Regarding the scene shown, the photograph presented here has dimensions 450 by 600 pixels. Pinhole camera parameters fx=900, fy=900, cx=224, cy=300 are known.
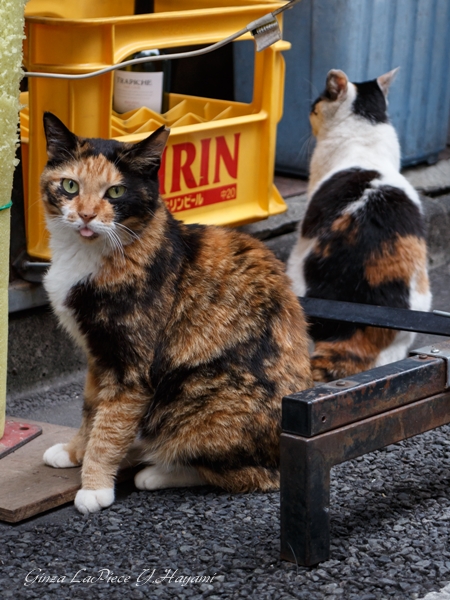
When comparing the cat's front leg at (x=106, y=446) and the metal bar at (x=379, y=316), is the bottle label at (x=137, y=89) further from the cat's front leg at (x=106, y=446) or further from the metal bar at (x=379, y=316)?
the cat's front leg at (x=106, y=446)

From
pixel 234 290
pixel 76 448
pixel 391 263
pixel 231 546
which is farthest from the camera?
pixel 391 263

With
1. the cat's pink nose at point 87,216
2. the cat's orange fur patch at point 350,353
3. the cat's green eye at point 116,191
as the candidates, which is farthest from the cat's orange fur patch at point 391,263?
the cat's pink nose at point 87,216

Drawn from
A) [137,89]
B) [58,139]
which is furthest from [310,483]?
[137,89]

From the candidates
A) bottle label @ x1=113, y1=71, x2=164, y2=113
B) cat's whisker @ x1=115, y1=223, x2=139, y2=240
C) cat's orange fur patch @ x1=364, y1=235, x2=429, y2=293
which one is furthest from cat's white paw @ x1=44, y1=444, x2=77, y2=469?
bottle label @ x1=113, y1=71, x2=164, y2=113

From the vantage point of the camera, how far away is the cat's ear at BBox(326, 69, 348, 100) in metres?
4.03

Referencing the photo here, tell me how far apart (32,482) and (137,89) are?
1.81 meters

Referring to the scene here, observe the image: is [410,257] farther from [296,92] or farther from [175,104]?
[296,92]

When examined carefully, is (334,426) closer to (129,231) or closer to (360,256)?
(129,231)

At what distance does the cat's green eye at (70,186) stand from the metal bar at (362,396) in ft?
2.84

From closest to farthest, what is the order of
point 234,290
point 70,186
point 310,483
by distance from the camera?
point 310,483, point 70,186, point 234,290

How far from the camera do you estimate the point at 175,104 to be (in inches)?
166

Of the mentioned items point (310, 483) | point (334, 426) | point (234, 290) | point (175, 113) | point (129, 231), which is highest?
point (175, 113)

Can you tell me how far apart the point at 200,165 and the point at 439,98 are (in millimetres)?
2309

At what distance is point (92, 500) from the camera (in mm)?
2588
